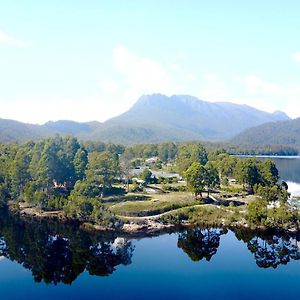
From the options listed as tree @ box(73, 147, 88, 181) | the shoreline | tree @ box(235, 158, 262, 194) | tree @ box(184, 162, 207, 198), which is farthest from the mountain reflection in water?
tree @ box(235, 158, 262, 194)

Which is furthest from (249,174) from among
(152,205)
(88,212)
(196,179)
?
(88,212)

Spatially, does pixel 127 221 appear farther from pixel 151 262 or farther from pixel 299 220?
pixel 299 220

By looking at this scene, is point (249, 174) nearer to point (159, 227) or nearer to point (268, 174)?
point (268, 174)

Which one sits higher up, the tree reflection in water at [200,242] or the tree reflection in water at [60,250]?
the tree reflection in water at [200,242]

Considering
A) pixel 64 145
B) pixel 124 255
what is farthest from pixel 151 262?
pixel 64 145

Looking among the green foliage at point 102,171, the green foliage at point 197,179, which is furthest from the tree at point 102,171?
the green foliage at point 197,179

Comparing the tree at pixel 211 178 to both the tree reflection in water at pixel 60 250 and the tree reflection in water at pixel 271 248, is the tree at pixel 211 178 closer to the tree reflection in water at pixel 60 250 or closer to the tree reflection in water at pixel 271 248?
the tree reflection in water at pixel 271 248
